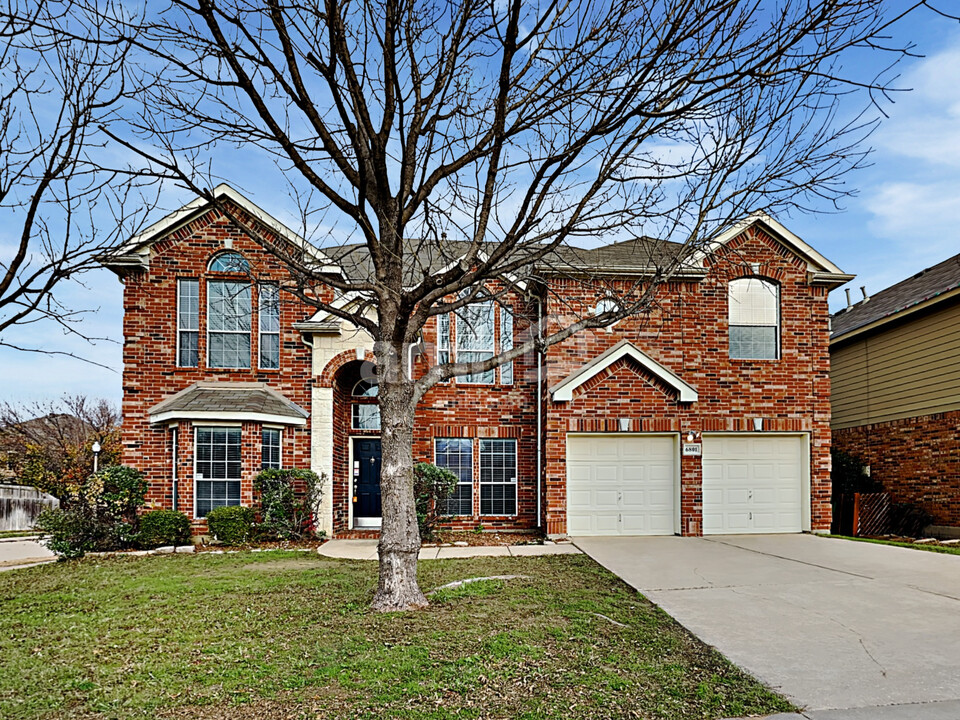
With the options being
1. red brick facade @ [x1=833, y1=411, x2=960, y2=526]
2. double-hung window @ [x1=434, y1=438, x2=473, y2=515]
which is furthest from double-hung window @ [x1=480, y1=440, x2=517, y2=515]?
red brick facade @ [x1=833, y1=411, x2=960, y2=526]

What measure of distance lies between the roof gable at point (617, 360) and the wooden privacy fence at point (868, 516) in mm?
5318

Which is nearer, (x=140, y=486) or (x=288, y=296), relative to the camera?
(x=140, y=486)

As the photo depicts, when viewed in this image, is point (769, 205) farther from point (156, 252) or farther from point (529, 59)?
point (156, 252)

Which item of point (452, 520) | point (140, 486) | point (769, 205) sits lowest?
point (452, 520)

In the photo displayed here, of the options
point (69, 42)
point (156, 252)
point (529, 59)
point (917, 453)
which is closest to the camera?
point (69, 42)

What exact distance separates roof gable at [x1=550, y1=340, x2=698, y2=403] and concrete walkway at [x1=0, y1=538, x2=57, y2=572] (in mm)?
10180

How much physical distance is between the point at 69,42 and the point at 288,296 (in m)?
10.8

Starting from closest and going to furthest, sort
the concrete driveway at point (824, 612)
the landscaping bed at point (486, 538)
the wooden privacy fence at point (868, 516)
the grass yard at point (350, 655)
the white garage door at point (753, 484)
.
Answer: the grass yard at point (350, 655), the concrete driveway at point (824, 612), the landscaping bed at point (486, 538), the white garage door at point (753, 484), the wooden privacy fence at point (868, 516)

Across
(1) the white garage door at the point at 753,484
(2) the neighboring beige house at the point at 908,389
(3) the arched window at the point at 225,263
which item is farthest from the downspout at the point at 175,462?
(2) the neighboring beige house at the point at 908,389

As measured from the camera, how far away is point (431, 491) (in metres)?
15.0

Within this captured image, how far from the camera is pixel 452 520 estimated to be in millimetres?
16047

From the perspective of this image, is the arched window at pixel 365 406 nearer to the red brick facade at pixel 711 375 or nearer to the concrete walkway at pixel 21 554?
the red brick facade at pixel 711 375

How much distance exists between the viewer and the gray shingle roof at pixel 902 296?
17016mm

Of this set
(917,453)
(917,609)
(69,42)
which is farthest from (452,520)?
(69,42)
